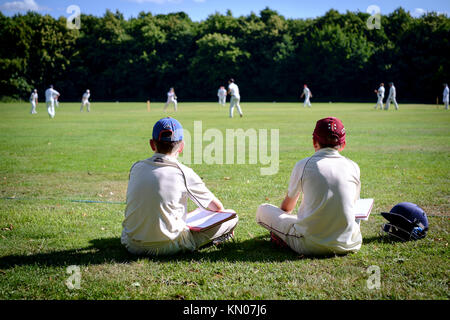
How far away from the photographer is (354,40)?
67438 millimetres

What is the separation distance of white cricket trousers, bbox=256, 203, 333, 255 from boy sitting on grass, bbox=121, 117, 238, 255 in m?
0.70

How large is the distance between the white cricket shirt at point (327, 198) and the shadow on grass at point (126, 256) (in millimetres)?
309

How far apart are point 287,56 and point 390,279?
73.4 m

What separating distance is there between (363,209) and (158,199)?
99.9 inches

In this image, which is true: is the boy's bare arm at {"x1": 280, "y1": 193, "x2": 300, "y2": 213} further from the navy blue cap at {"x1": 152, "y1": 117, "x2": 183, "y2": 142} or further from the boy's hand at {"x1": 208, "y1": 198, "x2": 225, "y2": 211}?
the navy blue cap at {"x1": 152, "y1": 117, "x2": 183, "y2": 142}

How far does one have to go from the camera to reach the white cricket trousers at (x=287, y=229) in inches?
185

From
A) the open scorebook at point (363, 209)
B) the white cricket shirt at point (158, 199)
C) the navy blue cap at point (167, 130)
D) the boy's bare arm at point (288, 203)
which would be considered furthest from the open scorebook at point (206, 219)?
the open scorebook at point (363, 209)

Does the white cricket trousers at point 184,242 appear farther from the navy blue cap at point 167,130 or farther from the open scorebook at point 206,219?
the navy blue cap at point 167,130

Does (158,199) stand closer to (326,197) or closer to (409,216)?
(326,197)

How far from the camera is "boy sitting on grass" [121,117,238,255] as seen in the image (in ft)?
14.7

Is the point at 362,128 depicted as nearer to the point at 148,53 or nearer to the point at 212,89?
the point at 212,89

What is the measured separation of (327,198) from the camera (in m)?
4.41

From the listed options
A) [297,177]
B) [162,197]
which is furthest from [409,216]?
[162,197]
